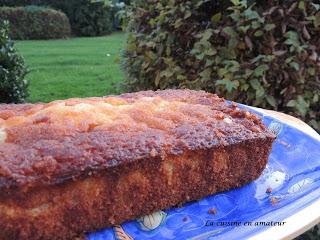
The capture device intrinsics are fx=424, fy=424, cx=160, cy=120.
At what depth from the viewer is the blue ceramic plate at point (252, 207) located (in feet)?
4.42

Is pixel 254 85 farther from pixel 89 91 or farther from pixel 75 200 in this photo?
pixel 89 91

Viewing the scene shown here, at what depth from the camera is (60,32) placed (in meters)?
14.7

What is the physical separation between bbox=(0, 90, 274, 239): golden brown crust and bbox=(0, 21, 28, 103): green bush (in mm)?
2191

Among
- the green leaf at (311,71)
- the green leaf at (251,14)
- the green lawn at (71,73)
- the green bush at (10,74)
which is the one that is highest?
the green leaf at (251,14)

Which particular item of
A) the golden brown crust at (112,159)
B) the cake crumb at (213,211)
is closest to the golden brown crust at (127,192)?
the golden brown crust at (112,159)

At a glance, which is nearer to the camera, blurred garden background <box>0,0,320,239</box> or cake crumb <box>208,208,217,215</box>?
cake crumb <box>208,208,217,215</box>

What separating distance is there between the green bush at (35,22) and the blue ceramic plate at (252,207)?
13360 millimetres

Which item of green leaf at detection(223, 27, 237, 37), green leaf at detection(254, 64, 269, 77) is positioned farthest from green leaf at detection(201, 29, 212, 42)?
green leaf at detection(254, 64, 269, 77)

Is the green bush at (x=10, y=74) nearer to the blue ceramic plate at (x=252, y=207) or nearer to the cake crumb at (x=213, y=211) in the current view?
the blue ceramic plate at (x=252, y=207)

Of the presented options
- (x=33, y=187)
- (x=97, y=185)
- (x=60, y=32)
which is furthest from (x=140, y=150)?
(x=60, y=32)

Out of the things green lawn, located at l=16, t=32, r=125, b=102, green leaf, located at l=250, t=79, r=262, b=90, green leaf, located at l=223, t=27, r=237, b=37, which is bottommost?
green lawn, located at l=16, t=32, r=125, b=102

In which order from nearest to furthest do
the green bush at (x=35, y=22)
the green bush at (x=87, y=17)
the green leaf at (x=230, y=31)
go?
the green leaf at (x=230, y=31)
the green bush at (x=35, y=22)
the green bush at (x=87, y=17)

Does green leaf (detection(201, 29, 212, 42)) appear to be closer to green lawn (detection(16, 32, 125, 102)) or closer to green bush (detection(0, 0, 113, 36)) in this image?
green lawn (detection(16, 32, 125, 102))

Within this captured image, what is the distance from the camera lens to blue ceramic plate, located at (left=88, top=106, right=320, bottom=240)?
135 centimetres
